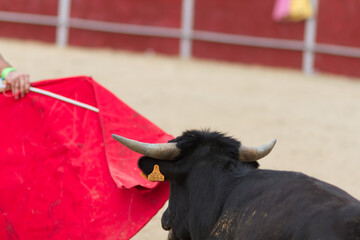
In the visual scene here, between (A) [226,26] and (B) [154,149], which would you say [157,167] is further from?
(A) [226,26]

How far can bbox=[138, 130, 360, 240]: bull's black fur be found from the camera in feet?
6.60

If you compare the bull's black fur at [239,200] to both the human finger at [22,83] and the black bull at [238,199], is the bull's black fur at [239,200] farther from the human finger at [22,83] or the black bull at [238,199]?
the human finger at [22,83]

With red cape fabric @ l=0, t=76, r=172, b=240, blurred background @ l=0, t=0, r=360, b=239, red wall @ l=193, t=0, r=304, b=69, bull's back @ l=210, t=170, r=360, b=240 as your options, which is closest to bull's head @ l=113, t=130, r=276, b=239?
bull's back @ l=210, t=170, r=360, b=240

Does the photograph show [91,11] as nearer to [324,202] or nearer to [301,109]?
[301,109]

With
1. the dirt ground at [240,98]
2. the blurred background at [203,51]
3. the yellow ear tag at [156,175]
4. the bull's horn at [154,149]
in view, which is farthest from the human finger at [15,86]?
the blurred background at [203,51]

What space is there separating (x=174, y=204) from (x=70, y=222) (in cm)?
77

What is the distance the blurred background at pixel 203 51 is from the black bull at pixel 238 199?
5.44 m

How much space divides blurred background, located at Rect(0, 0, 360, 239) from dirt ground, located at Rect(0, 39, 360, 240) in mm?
25

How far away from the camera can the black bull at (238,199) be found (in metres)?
2.01

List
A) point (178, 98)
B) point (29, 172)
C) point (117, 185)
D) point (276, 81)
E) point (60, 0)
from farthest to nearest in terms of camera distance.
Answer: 1. point (60, 0)
2. point (276, 81)
3. point (178, 98)
4. point (29, 172)
5. point (117, 185)

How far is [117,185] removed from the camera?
10.3ft

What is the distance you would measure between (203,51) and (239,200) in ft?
29.7

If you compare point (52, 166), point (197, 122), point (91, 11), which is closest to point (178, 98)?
point (197, 122)

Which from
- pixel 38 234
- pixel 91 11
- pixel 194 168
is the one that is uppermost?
pixel 91 11
